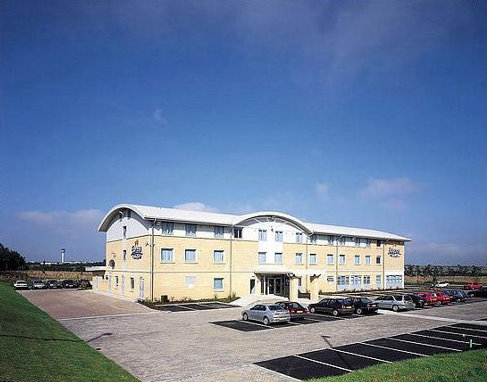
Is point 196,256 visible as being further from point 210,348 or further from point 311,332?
point 210,348

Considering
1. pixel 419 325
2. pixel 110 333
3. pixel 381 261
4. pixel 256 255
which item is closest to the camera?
pixel 110 333

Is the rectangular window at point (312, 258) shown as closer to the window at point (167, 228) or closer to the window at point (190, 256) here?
A: the window at point (190, 256)

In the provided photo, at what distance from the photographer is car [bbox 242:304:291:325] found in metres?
29.5

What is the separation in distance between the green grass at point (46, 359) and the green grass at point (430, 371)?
7381 mm

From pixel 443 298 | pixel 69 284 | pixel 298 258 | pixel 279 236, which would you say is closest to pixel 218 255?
pixel 279 236

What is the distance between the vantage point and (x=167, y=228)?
1759 inches

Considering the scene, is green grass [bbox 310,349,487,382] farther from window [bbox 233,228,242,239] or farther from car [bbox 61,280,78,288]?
car [bbox 61,280,78,288]

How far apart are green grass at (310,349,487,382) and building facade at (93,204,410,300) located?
30633 mm

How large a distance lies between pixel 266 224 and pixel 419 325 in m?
25.0

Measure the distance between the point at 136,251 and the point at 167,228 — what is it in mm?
4837

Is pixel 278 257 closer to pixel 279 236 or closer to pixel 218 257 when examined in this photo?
pixel 279 236

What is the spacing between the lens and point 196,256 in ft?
Answer: 151

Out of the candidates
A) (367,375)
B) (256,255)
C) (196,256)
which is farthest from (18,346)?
(256,255)

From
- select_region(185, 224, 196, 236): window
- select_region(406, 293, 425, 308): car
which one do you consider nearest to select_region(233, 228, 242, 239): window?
select_region(185, 224, 196, 236): window
